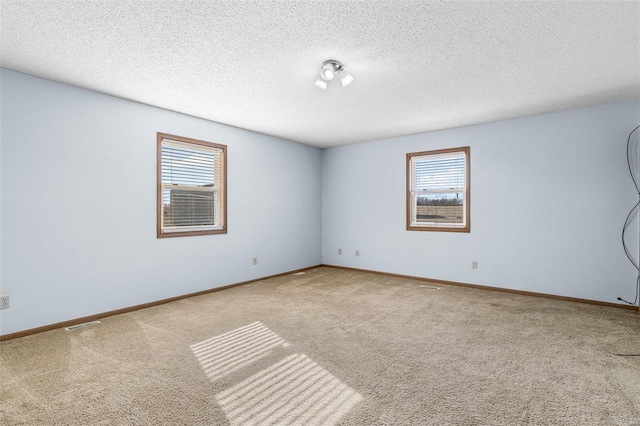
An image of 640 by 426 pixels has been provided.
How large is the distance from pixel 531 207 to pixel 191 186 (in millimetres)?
4775

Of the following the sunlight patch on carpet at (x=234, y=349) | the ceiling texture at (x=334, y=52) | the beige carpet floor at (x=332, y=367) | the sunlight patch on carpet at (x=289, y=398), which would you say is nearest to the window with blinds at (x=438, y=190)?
the ceiling texture at (x=334, y=52)

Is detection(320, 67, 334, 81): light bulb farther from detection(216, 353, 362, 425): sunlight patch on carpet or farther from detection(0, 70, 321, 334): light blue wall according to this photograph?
detection(216, 353, 362, 425): sunlight patch on carpet

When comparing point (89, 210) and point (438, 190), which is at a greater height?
point (438, 190)

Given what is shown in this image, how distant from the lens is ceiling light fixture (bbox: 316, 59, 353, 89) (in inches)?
110

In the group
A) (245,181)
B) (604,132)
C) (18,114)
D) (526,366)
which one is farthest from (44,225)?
(604,132)

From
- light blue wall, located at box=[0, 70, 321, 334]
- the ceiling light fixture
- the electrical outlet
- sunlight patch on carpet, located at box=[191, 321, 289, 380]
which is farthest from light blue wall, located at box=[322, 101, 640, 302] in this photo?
the electrical outlet

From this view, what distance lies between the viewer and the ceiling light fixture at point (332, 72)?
110 inches

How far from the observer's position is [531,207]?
14.4ft

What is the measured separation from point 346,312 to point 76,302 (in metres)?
2.87

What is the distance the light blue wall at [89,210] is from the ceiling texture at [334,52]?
294 millimetres

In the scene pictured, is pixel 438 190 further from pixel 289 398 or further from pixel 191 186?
pixel 289 398

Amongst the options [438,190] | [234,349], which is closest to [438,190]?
[438,190]

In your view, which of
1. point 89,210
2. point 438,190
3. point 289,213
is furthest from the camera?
point 289,213

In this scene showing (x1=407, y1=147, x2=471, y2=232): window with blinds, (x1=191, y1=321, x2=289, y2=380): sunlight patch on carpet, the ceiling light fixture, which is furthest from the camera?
(x1=407, y1=147, x2=471, y2=232): window with blinds
